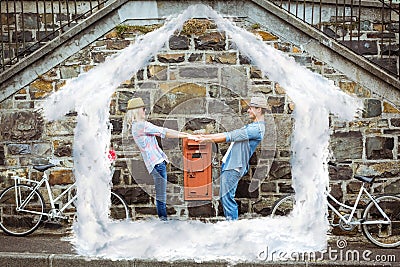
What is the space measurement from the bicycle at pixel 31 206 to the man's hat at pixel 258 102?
1.84 metres

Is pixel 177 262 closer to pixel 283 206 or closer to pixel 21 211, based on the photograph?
pixel 283 206

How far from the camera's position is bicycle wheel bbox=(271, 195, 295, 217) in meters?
7.84

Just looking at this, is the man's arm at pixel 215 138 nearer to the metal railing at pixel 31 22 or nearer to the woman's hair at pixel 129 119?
the woman's hair at pixel 129 119

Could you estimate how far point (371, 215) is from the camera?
305 inches

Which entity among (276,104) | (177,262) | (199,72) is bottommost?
(177,262)

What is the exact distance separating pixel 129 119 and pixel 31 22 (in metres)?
1.89

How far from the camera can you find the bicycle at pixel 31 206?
7965 mm

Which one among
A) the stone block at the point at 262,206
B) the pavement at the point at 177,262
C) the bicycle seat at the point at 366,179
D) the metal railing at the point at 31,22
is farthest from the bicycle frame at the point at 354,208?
the metal railing at the point at 31,22

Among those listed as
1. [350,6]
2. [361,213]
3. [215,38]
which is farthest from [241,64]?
[361,213]

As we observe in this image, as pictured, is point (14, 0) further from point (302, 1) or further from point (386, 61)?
point (386, 61)

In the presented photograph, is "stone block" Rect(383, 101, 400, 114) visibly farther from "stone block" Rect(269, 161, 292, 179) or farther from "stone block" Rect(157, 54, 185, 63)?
"stone block" Rect(157, 54, 185, 63)

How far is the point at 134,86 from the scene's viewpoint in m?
7.92

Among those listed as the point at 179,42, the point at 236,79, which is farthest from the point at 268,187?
the point at 179,42

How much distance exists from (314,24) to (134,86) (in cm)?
219
